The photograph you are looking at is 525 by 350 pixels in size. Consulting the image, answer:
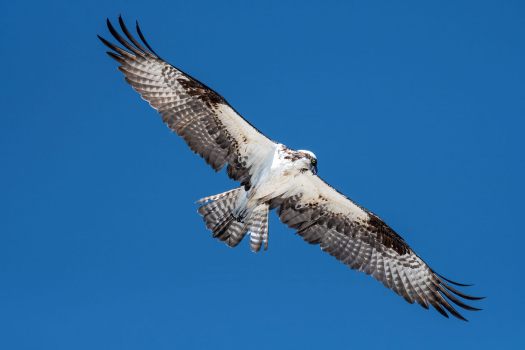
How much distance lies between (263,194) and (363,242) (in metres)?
1.85

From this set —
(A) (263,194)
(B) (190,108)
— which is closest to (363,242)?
(A) (263,194)

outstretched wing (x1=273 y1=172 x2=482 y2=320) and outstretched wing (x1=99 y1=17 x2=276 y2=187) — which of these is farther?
outstretched wing (x1=273 y1=172 x2=482 y2=320)

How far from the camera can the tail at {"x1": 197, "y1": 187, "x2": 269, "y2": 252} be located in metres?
15.0

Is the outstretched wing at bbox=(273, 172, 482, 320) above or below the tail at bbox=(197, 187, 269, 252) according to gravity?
above

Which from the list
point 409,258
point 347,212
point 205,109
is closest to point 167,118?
point 205,109

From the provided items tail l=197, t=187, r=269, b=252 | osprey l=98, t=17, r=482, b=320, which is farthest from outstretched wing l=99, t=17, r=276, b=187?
tail l=197, t=187, r=269, b=252

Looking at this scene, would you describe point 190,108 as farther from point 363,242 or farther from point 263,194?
point 363,242

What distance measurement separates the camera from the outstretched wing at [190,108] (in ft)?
47.8

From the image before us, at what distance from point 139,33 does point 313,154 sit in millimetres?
2998

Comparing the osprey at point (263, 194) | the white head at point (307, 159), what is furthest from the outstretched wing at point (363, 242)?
the white head at point (307, 159)

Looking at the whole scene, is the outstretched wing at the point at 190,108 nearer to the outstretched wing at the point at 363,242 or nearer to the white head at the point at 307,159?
the white head at the point at 307,159

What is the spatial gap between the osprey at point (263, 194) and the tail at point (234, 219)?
0.6 inches

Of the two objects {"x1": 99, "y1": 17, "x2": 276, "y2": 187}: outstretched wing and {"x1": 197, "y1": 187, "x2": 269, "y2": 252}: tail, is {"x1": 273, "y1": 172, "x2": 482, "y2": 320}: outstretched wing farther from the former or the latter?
{"x1": 99, "y1": 17, "x2": 276, "y2": 187}: outstretched wing

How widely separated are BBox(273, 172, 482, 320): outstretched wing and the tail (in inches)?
17.6
